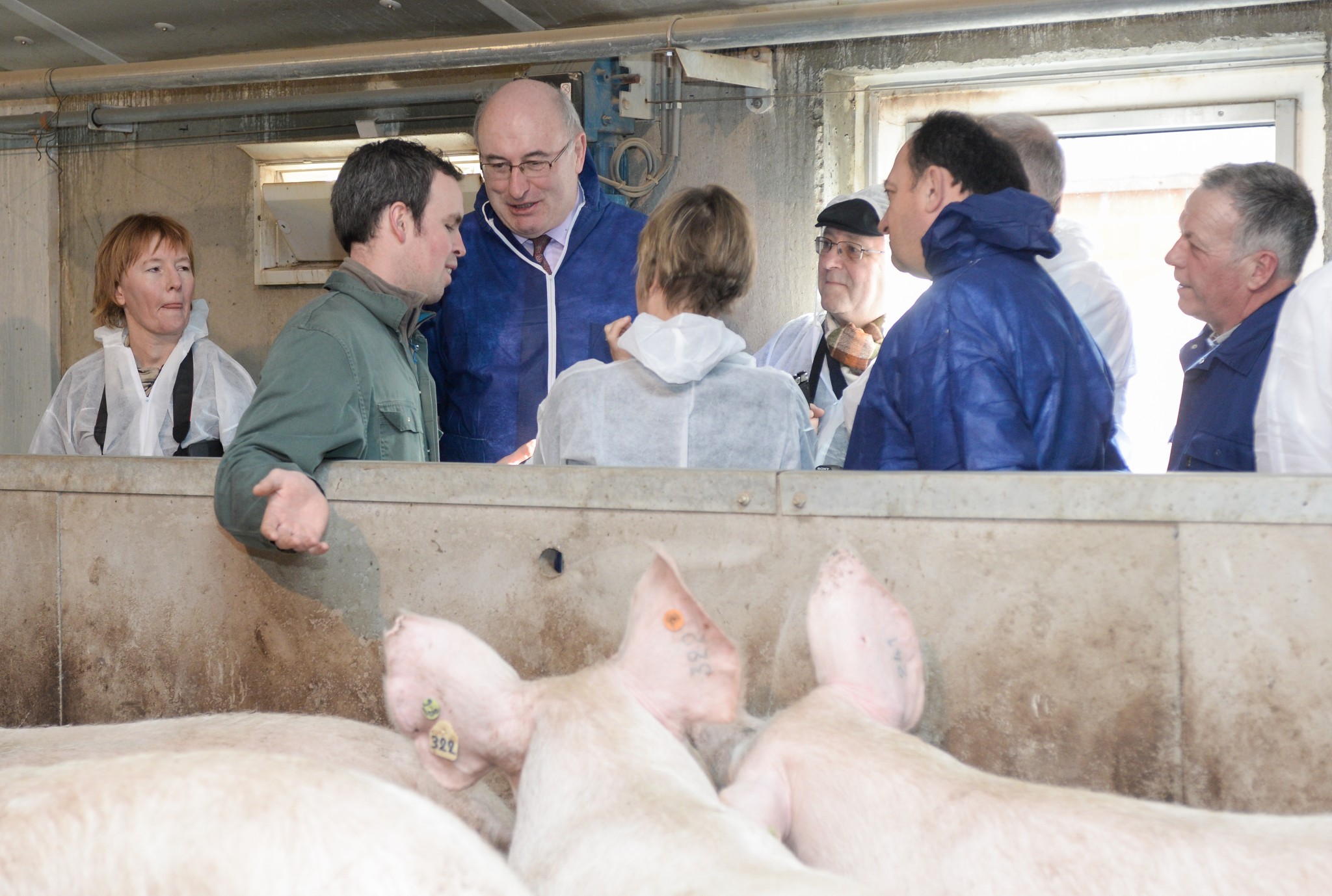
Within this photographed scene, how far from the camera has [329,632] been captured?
2.79 metres

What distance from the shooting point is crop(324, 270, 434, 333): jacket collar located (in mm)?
3219

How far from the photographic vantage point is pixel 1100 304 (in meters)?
3.84

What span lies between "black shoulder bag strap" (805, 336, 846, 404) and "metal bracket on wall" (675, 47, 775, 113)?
1.77 metres

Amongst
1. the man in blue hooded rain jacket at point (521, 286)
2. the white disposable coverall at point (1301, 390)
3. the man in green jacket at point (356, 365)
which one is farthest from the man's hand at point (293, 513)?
the white disposable coverall at point (1301, 390)

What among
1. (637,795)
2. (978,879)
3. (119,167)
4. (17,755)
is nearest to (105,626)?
(17,755)

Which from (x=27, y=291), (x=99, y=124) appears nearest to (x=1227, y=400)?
(x=99, y=124)

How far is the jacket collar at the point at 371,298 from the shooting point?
322 centimetres

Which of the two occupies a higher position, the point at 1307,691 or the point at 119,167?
the point at 119,167

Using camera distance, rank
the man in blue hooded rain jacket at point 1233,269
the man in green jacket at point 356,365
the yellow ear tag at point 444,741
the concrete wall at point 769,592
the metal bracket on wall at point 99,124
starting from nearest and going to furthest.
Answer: the yellow ear tag at point 444,741 < the concrete wall at point 769,592 < the man in green jacket at point 356,365 < the man in blue hooded rain jacket at point 1233,269 < the metal bracket on wall at point 99,124

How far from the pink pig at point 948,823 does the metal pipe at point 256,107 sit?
17.1 ft

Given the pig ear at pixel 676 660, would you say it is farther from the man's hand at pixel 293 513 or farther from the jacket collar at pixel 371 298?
the jacket collar at pixel 371 298

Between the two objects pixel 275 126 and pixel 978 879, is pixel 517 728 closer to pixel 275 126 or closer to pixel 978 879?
pixel 978 879

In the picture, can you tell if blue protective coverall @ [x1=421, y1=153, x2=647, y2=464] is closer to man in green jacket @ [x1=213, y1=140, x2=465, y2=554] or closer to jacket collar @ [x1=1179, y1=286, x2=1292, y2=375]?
man in green jacket @ [x1=213, y1=140, x2=465, y2=554]

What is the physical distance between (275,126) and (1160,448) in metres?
5.34
